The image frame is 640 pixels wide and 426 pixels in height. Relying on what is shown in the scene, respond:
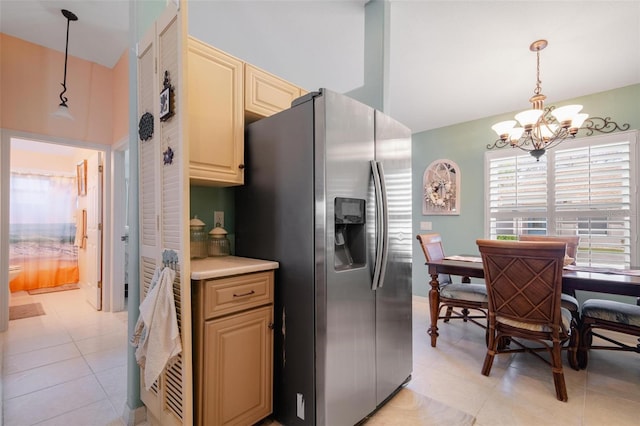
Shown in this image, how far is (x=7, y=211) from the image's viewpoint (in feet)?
10.1

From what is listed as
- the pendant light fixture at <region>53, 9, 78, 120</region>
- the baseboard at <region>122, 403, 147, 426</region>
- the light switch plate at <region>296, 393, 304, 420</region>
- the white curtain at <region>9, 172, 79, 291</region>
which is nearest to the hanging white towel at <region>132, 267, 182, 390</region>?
the baseboard at <region>122, 403, 147, 426</region>

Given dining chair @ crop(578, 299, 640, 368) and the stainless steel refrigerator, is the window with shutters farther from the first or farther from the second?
the stainless steel refrigerator

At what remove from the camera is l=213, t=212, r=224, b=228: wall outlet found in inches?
78.5

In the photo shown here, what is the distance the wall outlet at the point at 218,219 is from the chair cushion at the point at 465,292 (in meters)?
2.17

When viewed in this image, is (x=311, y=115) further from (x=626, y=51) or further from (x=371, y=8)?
(x=626, y=51)

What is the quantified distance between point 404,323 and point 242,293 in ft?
3.76

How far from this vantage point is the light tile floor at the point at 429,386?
175 cm

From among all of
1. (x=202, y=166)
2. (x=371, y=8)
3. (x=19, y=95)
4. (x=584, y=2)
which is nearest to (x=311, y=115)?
(x=202, y=166)

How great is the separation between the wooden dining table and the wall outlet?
1954 mm

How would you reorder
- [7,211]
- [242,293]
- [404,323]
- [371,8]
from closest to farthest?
[242,293]
[404,323]
[371,8]
[7,211]

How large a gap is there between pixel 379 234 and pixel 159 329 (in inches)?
47.0

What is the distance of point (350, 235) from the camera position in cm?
175

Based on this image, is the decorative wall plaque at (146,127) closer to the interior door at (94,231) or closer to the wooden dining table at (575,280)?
the wooden dining table at (575,280)

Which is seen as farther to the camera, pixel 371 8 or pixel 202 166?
pixel 371 8
